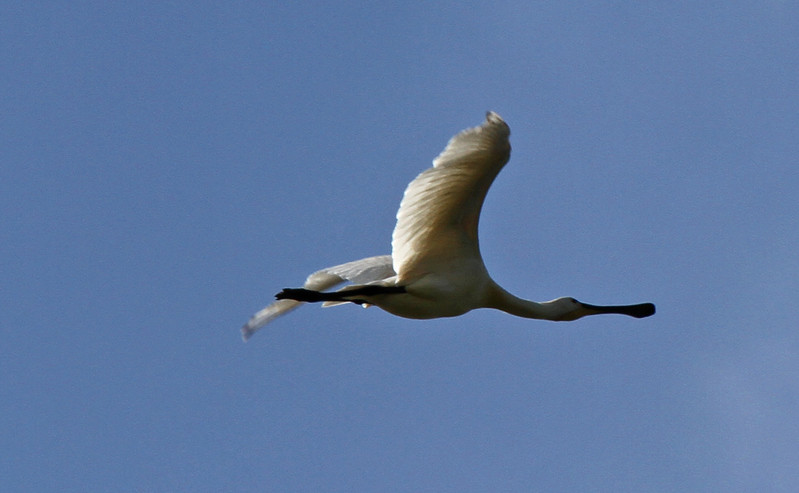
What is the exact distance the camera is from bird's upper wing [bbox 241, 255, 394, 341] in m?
17.5

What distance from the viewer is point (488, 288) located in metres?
16.6

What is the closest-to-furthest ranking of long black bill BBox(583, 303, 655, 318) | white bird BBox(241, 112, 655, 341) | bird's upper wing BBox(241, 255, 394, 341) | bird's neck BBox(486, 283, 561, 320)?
1. white bird BBox(241, 112, 655, 341)
2. bird's neck BBox(486, 283, 561, 320)
3. bird's upper wing BBox(241, 255, 394, 341)
4. long black bill BBox(583, 303, 655, 318)

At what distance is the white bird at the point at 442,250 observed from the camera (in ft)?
47.9

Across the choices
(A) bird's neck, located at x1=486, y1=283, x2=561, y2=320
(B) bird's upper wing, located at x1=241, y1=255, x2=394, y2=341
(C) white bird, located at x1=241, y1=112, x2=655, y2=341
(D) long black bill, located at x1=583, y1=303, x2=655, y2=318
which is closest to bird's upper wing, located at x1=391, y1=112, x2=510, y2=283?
(C) white bird, located at x1=241, y1=112, x2=655, y2=341

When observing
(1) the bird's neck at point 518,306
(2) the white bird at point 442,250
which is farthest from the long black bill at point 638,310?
(2) the white bird at point 442,250

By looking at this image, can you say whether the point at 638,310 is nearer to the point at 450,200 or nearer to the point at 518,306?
the point at 518,306

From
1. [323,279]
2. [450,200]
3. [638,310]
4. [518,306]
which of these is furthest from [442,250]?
[638,310]

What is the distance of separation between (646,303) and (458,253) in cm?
447

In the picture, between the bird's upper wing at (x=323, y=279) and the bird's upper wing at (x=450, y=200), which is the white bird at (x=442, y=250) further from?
the bird's upper wing at (x=323, y=279)

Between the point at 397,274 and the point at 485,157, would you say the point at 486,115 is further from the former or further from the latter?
the point at 397,274

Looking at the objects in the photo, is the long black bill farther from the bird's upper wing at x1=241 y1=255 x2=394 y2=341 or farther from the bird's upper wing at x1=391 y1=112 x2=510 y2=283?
the bird's upper wing at x1=391 y1=112 x2=510 y2=283

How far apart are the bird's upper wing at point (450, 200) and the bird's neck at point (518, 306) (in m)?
0.91

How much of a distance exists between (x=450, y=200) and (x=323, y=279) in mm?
3087

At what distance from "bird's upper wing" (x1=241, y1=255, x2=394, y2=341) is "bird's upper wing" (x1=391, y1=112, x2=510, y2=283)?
1.37 meters
